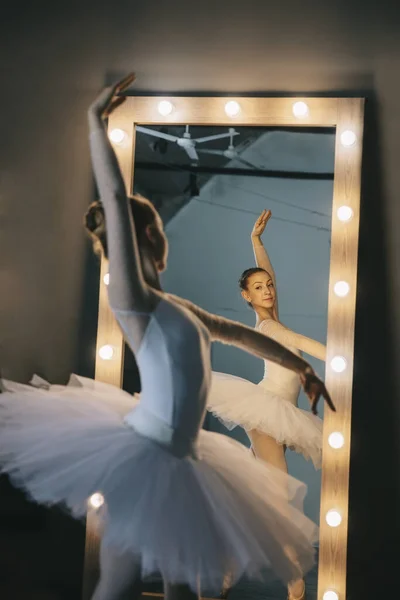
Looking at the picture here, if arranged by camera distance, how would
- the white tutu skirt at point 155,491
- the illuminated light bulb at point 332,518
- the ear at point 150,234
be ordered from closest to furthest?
1. the white tutu skirt at point 155,491
2. the ear at point 150,234
3. the illuminated light bulb at point 332,518

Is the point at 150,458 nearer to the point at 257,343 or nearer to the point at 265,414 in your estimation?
the point at 257,343

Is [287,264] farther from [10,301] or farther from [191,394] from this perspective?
[10,301]

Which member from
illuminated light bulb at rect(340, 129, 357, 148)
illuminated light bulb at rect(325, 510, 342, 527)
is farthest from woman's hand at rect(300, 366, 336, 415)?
illuminated light bulb at rect(340, 129, 357, 148)

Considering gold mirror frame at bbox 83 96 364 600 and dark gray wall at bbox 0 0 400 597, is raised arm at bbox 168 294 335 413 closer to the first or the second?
gold mirror frame at bbox 83 96 364 600

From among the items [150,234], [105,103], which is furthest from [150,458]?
[105,103]

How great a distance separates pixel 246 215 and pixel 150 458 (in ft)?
2.79

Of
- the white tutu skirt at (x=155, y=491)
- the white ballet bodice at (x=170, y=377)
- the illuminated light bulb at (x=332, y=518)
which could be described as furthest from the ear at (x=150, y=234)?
the illuminated light bulb at (x=332, y=518)

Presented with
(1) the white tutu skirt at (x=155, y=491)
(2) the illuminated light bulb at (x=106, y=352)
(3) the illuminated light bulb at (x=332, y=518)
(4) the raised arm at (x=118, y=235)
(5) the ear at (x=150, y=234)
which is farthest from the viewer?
(2) the illuminated light bulb at (x=106, y=352)

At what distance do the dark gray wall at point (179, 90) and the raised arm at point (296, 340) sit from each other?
0.15 metres

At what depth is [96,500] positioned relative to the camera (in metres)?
1.67

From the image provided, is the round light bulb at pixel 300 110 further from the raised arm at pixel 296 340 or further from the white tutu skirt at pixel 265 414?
the white tutu skirt at pixel 265 414

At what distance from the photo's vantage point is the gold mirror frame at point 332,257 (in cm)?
215

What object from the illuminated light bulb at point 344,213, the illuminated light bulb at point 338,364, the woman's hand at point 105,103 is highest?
the woman's hand at point 105,103

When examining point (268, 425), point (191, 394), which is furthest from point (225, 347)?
point (191, 394)
